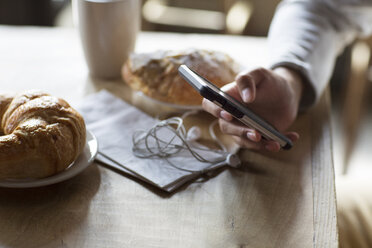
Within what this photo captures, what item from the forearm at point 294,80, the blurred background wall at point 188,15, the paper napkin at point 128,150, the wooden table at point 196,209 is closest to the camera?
the wooden table at point 196,209

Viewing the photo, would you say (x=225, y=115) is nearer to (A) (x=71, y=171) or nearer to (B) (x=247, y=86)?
(B) (x=247, y=86)

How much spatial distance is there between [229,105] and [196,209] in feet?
0.50

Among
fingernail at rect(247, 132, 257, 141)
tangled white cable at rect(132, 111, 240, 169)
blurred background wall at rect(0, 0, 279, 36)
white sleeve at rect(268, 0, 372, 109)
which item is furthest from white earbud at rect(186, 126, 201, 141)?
blurred background wall at rect(0, 0, 279, 36)

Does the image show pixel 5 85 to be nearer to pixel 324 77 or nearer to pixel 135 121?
pixel 135 121

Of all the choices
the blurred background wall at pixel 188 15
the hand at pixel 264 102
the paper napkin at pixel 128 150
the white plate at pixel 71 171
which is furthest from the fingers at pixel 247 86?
the blurred background wall at pixel 188 15

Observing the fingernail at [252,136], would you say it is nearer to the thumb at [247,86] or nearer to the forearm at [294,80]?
the thumb at [247,86]

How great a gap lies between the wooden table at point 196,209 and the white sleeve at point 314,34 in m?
0.16

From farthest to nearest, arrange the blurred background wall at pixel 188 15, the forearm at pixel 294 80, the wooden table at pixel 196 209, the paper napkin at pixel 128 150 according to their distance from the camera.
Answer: the blurred background wall at pixel 188 15, the forearm at pixel 294 80, the paper napkin at pixel 128 150, the wooden table at pixel 196 209

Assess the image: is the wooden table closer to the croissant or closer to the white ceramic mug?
the croissant

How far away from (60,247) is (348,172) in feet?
4.50

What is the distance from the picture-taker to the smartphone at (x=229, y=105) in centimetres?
61

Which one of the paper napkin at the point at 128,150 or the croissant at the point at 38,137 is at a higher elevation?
the croissant at the point at 38,137

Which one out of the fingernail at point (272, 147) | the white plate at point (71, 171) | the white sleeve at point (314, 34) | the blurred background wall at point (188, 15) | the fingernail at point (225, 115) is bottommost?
the blurred background wall at point (188, 15)

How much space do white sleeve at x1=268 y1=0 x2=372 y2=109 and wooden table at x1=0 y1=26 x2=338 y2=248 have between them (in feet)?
0.51
